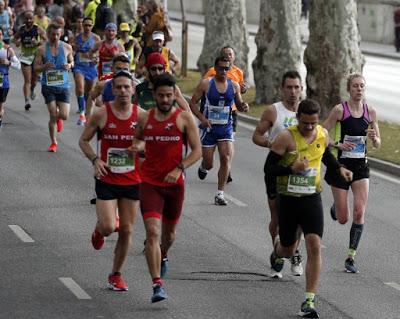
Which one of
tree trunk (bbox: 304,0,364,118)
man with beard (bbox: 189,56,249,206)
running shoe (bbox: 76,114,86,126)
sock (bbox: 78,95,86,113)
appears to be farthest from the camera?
tree trunk (bbox: 304,0,364,118)

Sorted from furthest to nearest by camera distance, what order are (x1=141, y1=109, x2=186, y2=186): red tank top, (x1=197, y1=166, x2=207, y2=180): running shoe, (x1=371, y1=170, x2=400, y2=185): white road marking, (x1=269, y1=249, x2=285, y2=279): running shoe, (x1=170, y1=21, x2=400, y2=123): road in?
(x1=170, y1=21, x2=400, y2=123): road < (x1=371, y1=170, x2=400, y2=185): white road marking < (x1=197, y1=166, x2=207, y2=180): running shoe < (x1=269, y1=249, x2=285, y2=279): running shoe < (x1=141, y1=109, x2=186, y2=186): red tank top

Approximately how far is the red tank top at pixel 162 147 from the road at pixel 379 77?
17.2 metres

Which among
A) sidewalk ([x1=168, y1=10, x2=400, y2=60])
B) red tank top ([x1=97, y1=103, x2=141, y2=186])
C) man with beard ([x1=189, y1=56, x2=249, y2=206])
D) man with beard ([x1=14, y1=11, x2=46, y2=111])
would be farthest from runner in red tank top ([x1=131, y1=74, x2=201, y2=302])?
sidewalk ([x1=168, y1=10, x2=400, y2=60])

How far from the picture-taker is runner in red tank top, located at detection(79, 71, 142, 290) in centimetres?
1340

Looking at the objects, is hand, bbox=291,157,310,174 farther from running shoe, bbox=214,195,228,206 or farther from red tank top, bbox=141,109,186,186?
running shoe, bbox=214,195,228,206

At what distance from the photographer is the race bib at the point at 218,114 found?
19.2m

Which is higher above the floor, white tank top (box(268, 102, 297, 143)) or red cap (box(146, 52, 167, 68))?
red cap (box(146, 52, 167, 68))

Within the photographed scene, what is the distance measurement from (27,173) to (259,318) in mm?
9299

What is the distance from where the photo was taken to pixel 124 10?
4541cm

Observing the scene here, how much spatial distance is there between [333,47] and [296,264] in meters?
14.6

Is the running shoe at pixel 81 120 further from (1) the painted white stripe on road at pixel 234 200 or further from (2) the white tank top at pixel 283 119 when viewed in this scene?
(2) the white tank top at pixel 283 119

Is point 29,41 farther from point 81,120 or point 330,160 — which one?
point 330,160

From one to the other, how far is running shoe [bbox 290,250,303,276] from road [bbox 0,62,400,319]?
7cm

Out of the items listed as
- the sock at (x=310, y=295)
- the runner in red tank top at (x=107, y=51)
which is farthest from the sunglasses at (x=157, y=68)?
the runner in red tank top at (x=107, y=51)
